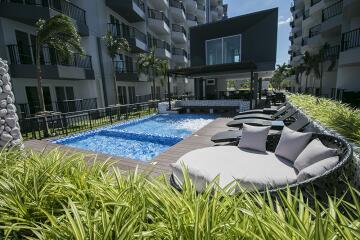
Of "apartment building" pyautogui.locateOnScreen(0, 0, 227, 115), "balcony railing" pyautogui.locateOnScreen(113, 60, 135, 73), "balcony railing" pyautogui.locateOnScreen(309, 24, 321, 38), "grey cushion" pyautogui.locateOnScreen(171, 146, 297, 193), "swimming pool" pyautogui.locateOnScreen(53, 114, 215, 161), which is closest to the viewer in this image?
"grey cushion" pyautogui.locateOnScreen(171, 146, 297, 193)

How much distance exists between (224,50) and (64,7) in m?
14.1

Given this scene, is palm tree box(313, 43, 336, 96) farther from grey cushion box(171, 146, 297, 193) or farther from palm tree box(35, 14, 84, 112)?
palm tree box(35, 14, 84, 112)

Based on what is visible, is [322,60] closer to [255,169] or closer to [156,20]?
[156,20]

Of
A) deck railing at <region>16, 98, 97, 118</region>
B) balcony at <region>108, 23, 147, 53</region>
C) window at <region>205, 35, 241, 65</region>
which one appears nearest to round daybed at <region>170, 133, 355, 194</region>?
deck railing at <region>16, 98, 97, 118</region>

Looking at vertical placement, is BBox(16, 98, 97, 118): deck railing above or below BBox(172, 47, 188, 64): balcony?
below

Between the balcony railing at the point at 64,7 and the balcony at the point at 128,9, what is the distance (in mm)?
3170

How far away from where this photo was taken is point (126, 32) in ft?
73.5

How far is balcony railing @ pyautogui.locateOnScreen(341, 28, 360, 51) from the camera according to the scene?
14.3 metres

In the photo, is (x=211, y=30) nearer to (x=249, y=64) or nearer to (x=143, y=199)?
(x=249, y=64)

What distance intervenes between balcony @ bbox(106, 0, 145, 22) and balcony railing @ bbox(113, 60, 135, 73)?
16.6 ft

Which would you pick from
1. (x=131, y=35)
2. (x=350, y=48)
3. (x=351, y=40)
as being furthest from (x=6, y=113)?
(x=351, y=40)

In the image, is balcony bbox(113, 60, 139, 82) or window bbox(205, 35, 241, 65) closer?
window bbox(205, 35, 241, 65)

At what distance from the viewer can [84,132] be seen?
10.8 meters

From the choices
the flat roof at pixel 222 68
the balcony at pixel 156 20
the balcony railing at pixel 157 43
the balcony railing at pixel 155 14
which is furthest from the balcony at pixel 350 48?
the balcony railing at pixel 155 14
